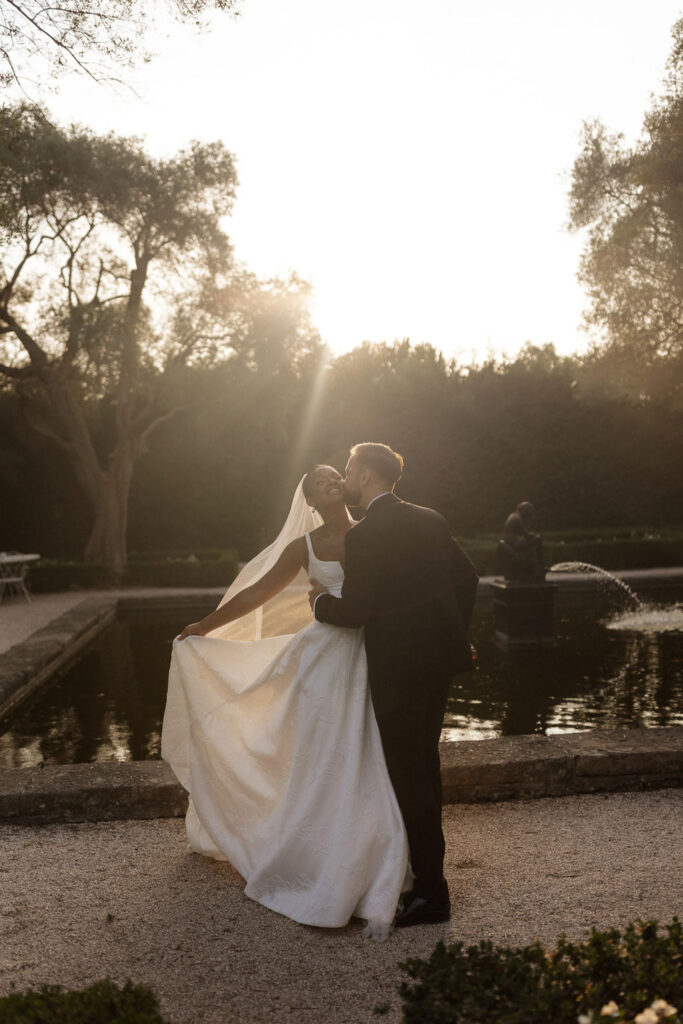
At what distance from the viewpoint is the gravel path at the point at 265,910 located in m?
2.65

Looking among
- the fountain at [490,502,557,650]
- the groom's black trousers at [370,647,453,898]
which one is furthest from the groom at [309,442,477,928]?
the fountain at [490,502,557,650]

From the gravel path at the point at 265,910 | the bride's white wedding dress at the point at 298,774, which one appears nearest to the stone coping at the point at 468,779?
the gravel path at the point at 265,910

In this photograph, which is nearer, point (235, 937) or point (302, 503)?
point (235, 937)

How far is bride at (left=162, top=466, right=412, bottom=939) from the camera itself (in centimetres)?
315

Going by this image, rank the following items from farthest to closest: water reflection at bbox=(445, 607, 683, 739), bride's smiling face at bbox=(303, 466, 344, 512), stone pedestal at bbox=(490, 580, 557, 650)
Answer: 1. stone pedestal at bbox=(490, 580, 557, 650)
2. water reflection at bbox=(445, 607, 683, 739)
3. bride's smiling face at bbox=(303, 466, 344, 512)

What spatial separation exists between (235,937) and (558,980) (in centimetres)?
134

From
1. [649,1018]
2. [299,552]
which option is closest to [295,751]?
[299,552]

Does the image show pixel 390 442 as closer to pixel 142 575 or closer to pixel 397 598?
pixel 142 575

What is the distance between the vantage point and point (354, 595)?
3.23 m

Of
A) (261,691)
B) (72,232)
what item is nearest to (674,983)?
(261,691)

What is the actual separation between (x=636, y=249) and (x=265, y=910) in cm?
1854

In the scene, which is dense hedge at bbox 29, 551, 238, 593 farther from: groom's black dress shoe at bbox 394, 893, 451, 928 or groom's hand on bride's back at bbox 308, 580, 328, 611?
groom's black dress shoe at bbox 394, 893, 451, 928

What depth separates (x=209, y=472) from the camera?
22.8 metres

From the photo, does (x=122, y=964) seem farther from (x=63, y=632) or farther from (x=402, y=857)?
(x=63, y=632)
